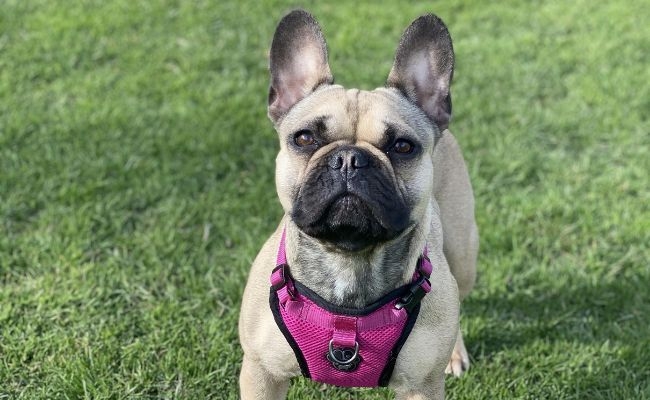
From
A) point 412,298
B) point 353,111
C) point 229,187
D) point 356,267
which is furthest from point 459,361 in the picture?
point 229,187

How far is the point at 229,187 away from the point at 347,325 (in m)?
2.62

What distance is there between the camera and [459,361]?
4031mm

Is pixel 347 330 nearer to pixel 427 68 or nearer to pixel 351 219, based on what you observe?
pixel 351 219

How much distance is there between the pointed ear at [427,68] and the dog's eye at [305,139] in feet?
1.80

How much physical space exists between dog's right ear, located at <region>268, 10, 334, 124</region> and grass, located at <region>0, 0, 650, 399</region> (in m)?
1.47

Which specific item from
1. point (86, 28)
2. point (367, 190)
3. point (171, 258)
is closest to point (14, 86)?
point (86, 28)

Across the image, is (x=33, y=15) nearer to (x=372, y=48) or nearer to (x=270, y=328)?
(x=372, y=48)

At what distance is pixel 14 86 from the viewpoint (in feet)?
20.5

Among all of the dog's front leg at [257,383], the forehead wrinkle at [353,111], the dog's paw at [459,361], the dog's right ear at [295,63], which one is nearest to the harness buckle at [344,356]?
the dog's front leg at [257,383]

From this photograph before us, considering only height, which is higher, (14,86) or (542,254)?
(14,86)

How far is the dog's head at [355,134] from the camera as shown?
267 centimetres

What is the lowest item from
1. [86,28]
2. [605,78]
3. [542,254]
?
[542,254]

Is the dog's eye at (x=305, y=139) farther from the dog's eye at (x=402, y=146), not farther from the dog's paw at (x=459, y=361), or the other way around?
the dog's paw at (x=459, y=361)

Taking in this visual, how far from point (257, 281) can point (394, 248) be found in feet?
2.14
